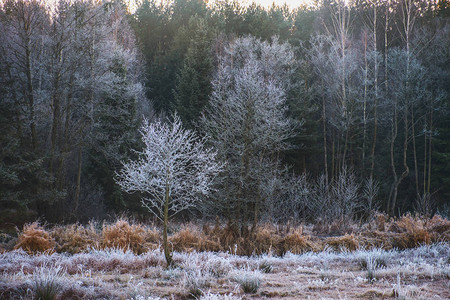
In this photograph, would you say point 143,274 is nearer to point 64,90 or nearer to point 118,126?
point 64,90

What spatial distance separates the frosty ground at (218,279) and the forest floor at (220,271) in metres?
0.01

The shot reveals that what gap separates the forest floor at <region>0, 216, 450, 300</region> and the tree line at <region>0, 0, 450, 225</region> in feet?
11.9

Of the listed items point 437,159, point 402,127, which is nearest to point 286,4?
point 402,127

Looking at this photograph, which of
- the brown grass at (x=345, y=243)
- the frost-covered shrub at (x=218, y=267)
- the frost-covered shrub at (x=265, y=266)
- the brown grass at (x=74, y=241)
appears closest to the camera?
the frost-covered shrub at (x=218, y=267)

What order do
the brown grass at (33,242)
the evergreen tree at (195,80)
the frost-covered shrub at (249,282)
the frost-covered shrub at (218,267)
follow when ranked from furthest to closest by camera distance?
the evergreen tree at (195,80) < the brown grass at (33,242) < the frost-covered shrub at (218,267) < the frost-covered shrub at (249,282)

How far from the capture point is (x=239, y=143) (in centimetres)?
1277

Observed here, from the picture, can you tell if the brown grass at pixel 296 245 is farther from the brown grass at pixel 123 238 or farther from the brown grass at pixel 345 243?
the brown grass at pixel 123 238

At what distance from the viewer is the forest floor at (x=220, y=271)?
4121 mm

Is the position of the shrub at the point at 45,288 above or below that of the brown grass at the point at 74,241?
above

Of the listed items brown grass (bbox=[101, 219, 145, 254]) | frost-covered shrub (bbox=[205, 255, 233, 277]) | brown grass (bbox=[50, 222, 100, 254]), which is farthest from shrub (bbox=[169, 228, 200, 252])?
frost-covered shrub (bbox=[205, 255, 233, 277])

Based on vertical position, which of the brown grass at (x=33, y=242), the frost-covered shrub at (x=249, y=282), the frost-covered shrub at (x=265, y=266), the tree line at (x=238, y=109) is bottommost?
the brown grass at (x=33, y=242)

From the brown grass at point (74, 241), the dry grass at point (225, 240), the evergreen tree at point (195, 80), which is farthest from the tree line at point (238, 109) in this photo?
the brown grass at point (74, 241)

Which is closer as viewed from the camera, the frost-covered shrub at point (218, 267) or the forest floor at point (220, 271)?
the forest floor at point (220, 271)

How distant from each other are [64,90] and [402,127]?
63.6 feet
